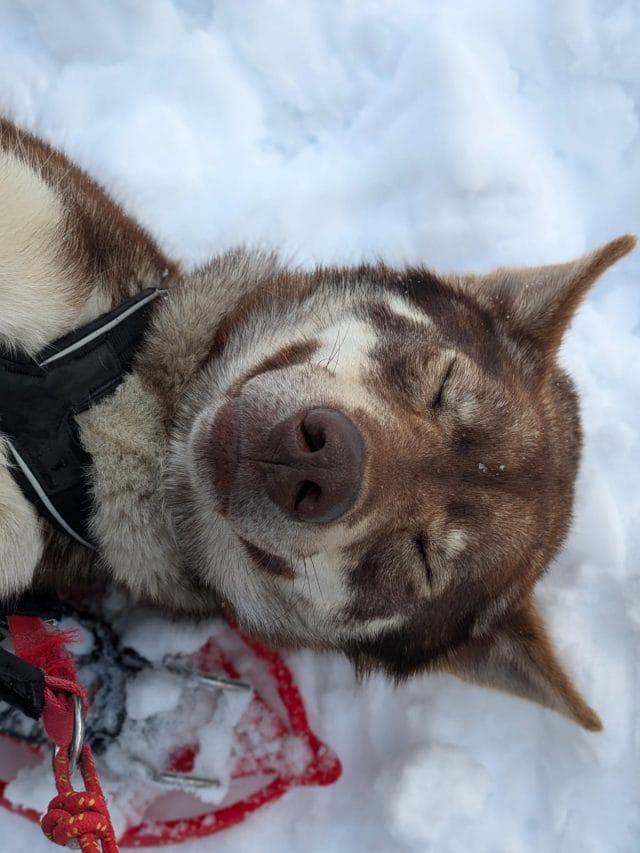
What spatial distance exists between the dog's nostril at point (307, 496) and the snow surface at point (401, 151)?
76.9 inches

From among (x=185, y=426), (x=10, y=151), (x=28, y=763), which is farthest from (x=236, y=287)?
(x=28, y=763)

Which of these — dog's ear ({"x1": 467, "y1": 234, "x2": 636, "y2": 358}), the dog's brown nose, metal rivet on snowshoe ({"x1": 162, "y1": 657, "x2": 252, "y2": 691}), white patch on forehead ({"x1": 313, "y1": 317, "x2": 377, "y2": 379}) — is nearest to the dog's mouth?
the dog's brown nose

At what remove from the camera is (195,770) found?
365 centimetres

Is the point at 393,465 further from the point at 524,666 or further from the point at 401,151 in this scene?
the point at 401,151

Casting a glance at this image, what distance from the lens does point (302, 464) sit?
219cm

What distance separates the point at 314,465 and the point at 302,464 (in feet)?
0.12

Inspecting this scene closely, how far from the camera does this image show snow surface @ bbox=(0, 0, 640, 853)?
397cm

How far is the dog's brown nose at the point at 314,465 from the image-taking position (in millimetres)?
2191

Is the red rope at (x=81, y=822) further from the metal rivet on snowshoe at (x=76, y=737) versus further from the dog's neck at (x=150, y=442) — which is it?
the dog's neck at (x=150, y=442)

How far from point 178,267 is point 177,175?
1.14 metres

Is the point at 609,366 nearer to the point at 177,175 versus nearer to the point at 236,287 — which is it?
the point at 236,287

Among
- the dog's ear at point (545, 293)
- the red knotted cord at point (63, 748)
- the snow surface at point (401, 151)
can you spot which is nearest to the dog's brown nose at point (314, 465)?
the red knotted cord at point (63, 748)

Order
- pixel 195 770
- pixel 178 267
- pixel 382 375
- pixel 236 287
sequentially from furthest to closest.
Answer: pixel 195 770 < pixel 178 267 < pixel 236 287 < pixel 382 375

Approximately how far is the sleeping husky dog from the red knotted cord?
8.1 inches
